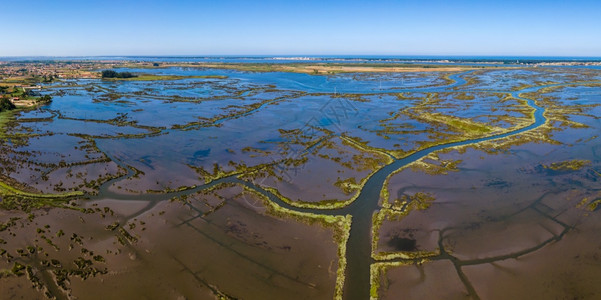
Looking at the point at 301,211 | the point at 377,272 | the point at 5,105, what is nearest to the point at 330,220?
the point at 301,211

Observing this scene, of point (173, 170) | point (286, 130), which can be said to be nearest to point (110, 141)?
point (173, 170)

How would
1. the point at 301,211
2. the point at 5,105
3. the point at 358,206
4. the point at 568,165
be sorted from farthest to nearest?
1. the point at 5,105
2. the point at 568,165
3. the point at 358,206
4. the point at 301,211

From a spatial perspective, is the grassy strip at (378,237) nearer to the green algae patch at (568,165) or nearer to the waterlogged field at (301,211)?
the waterlogged field at (301,211)

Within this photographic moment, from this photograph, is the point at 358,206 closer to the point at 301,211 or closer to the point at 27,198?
the point at 301,211

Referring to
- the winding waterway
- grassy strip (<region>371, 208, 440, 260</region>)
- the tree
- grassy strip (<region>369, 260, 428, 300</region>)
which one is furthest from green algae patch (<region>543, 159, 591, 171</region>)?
the tree

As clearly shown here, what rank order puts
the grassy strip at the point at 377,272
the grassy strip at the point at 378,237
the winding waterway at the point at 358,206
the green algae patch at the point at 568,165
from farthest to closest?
the green algae patch at the point at 568,165 → the grassy strip at the point at 378,237 → the winding waterway at the point at 358,206 → the grassy strip at the point at 377,272

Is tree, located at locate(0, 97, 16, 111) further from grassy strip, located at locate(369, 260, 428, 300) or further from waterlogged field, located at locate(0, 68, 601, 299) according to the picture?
grassy strip, located at locate(369, 260, 428, 300)

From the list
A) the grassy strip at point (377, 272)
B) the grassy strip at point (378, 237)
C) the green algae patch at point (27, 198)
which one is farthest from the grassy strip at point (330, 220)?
the green algae patch at point (27, 198)

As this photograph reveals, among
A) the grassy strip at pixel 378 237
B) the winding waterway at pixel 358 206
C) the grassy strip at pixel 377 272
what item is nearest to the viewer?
the grassy strip at pixel 377 272
